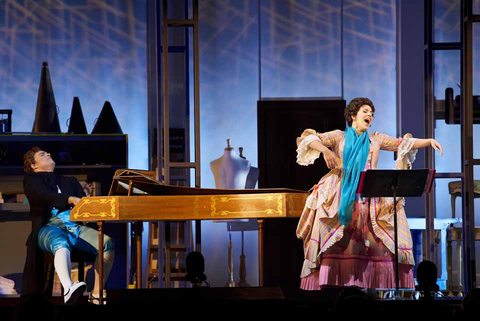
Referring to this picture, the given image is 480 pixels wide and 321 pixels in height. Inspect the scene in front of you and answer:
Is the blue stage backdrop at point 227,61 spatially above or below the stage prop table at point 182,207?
above

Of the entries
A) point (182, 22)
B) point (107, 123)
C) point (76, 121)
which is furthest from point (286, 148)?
point (182, 22)

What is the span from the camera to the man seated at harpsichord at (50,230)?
6246 millimetres

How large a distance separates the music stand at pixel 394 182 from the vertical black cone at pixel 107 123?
3901 mm

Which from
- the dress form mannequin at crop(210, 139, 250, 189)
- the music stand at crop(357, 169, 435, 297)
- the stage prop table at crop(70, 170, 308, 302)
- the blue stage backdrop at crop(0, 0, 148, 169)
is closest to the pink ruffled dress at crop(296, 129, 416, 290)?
the stage prop table at crop(70, 170, 308, 302)

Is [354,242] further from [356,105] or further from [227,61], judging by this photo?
[227,61]

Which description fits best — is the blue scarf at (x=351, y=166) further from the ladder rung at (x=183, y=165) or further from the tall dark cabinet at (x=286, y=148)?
the tall dark cabinet at (x=286, y=148)

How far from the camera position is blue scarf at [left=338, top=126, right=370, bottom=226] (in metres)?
5.67

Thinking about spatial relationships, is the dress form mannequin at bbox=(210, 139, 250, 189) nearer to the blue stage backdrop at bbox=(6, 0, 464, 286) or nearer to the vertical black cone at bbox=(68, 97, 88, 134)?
the blue stage backdrop at bbox=(6, 0, 464, 286)

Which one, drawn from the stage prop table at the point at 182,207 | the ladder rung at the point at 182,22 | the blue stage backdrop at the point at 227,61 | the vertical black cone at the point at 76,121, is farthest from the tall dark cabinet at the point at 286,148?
the stage prop table at the point at 182,207

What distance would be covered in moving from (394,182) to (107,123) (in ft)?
13.4

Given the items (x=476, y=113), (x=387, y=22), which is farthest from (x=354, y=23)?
(x=476, y=113)

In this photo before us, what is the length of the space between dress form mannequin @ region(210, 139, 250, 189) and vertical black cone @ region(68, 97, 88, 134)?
1.50 m

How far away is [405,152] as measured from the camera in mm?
5859

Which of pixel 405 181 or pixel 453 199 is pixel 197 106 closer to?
pixel 405 181
